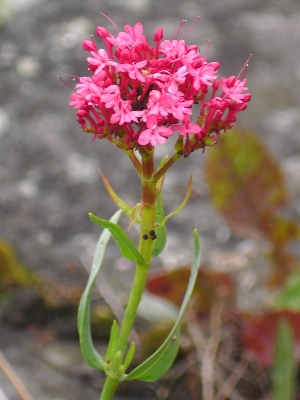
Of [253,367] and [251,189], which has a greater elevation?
[251,189]

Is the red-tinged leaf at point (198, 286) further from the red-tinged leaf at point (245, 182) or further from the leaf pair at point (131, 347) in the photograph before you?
the leaf pair at point (131, 347)

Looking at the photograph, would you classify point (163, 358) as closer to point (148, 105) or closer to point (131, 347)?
point (131, 347)

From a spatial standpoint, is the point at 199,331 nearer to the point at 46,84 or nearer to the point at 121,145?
the point at 121,145

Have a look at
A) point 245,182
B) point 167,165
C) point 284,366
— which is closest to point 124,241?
point 167,165

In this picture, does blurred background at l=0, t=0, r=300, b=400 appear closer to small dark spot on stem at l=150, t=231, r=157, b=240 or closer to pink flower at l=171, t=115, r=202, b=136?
small dark spot on stem at l=150, t=231, r=157, b=240

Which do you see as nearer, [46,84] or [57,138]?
[57,138]

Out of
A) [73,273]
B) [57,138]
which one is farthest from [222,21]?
[73,273]

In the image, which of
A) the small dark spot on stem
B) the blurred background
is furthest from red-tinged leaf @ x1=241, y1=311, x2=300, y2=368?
the small dark spot on stem
